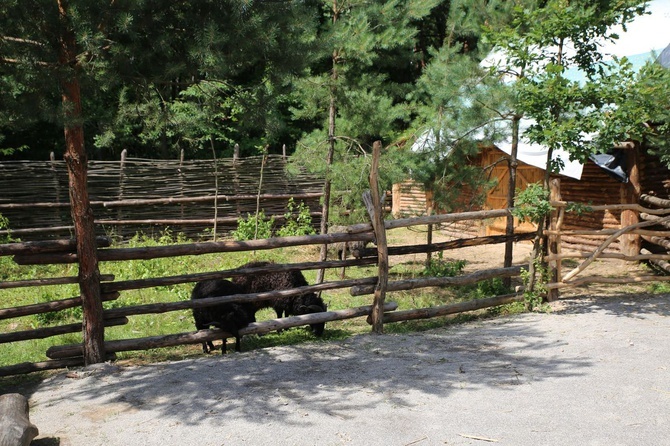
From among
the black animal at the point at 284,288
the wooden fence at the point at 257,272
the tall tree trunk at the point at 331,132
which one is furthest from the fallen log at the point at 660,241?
the black animal at the point at 284,288

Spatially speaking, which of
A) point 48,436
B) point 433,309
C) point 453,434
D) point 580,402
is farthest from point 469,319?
point 48,436

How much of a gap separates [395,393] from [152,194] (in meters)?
10.3

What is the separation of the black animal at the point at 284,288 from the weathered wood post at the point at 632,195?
598 centimetres

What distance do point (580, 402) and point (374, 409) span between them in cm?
161

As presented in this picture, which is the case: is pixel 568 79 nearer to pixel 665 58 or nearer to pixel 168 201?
pixel 665 58

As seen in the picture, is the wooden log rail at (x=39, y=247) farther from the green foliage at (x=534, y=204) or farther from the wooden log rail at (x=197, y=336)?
the green foliage at (x=534, y=204)

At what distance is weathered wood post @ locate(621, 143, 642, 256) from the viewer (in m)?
10.1

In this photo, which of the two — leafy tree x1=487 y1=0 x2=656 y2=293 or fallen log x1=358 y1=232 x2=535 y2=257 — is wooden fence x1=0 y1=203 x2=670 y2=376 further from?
leafy tree x1=487 y1=0 x2=656 y2=293

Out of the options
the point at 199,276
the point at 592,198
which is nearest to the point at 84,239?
the point at 199,276

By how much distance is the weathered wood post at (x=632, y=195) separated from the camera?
10.1m

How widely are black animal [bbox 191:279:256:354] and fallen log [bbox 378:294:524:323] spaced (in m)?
1.70

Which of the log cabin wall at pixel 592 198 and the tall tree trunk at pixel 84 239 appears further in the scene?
the log cabin wall at pixel 592 198

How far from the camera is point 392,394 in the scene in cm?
484

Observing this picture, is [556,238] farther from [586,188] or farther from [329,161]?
[586,188]
